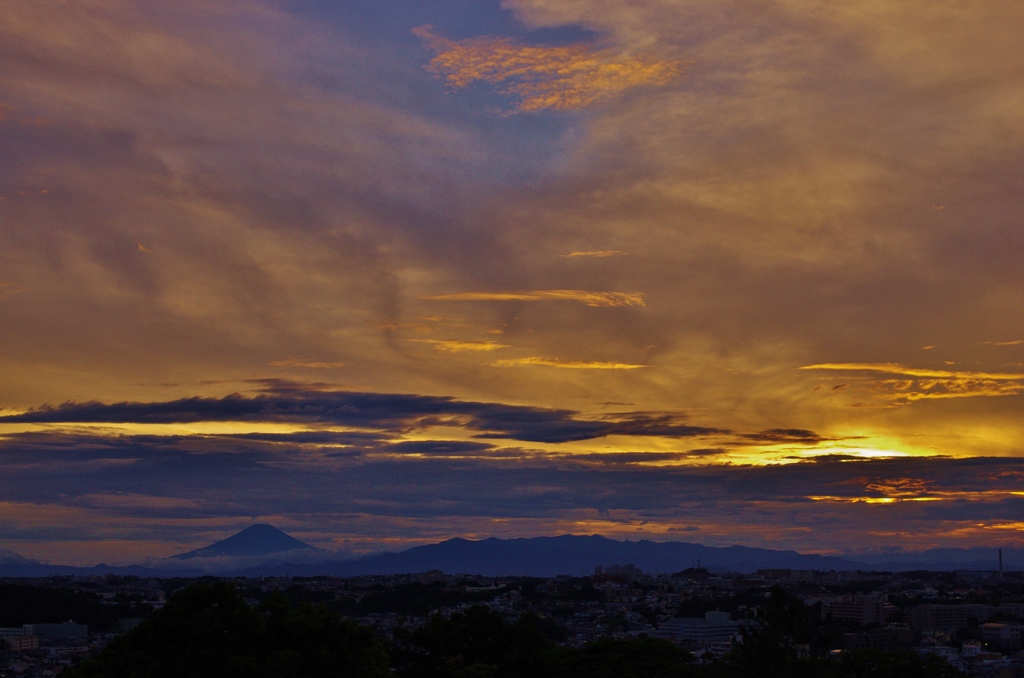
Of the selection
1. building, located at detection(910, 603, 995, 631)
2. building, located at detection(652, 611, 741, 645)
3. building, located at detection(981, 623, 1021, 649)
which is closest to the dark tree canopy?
building, located at detection(652, 611, 741, 645)

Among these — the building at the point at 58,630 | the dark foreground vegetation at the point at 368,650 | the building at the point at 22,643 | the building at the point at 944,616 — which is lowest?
the building at the point at 58,630

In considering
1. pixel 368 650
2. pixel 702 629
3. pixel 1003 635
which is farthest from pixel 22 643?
pixel 1003 635

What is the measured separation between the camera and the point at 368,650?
33.4 meters

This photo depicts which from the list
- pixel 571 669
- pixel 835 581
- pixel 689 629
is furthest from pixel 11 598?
pixel 835 581

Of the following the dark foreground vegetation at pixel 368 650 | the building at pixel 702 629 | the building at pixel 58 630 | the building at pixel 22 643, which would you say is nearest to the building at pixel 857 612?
the building at pixel 702 629

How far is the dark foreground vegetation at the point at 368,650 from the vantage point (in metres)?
29.6

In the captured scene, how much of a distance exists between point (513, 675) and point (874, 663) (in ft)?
42.2

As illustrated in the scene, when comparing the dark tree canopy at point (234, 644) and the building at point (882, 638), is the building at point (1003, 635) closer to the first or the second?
the building at point (882, 638)

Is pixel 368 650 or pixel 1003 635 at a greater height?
pixel 368 650

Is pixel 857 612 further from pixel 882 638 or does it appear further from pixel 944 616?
pixel 882 638

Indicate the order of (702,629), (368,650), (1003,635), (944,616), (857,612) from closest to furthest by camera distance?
(368,650) < (1003,635) < (702,629) < (857,612) < (944,616)

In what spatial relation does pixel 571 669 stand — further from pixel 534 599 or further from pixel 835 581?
pixel 835 581

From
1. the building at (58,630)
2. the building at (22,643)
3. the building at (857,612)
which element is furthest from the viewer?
the building at (857,612)

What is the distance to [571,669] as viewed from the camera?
1706 inches
